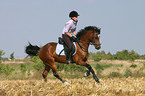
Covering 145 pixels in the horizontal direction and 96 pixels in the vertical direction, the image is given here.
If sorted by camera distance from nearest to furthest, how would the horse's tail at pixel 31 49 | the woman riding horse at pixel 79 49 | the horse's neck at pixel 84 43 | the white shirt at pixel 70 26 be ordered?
the white shirt at pixel 70 26 → the woman riding horse at pixel 79 49 → the horse's neck at pixel 84 43 → the horse's tail at pixel 31 49

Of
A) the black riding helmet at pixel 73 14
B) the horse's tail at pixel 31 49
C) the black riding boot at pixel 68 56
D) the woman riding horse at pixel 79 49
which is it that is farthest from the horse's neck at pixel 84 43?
the horse's tail at pixel 31 49

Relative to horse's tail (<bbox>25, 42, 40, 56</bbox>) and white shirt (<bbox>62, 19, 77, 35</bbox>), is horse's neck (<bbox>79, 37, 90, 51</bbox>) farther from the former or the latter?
horse's tail (<bbox>25, 42, 40, 56</bbox>)

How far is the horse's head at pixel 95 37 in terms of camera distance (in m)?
9.32

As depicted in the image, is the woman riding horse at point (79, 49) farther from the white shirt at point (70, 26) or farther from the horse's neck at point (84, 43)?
the white shirt at point (70, 26)

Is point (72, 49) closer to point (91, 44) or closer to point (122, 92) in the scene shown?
point (91, 44)

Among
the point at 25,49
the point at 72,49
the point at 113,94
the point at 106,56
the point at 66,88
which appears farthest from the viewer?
the point at 106,56

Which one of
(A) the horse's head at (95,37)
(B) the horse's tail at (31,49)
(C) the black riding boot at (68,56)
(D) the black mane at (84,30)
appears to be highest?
(D) the black mane at (84,30)

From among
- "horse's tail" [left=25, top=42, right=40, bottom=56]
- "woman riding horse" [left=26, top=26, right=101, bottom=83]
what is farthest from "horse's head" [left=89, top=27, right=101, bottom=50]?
"horse's tail" [left=25, top=42, right=40, bottom=56]

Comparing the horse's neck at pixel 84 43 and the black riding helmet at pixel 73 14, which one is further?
the horse's neck at pixel 84 43

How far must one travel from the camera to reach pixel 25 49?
10656 mm

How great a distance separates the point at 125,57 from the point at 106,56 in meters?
7.93

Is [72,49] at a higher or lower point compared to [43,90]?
higher

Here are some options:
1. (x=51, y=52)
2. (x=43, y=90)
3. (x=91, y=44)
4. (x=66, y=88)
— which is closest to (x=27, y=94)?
(x=43, y=90)

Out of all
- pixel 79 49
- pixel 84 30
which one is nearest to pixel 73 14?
pixel 84 30
